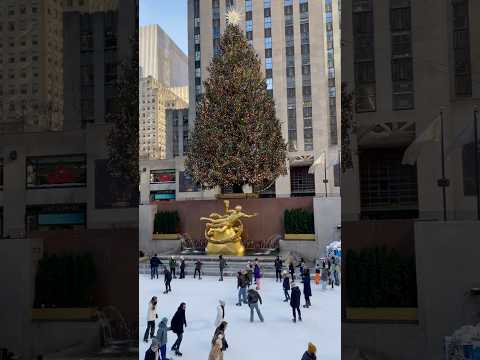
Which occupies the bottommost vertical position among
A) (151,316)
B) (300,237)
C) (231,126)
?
(151,316)

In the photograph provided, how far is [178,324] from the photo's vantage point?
7.32m

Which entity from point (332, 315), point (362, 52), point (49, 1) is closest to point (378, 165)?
point (362, 52)

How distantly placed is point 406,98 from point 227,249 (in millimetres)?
4904

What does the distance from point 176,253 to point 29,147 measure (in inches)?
151

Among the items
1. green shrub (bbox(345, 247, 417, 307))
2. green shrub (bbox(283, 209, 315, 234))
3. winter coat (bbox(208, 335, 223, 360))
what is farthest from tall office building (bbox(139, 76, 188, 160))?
green shrub (bbox(345, 247, 417, 307))

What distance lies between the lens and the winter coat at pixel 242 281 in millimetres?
7820

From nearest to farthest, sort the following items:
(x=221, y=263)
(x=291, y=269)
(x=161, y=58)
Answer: (x=291, y=269) → (x=221, y=263) → (x=161, y=58)

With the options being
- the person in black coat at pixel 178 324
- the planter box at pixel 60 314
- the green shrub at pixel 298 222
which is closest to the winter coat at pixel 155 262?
the planter box at pixel 60 314

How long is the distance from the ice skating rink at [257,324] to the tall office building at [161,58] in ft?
15.8

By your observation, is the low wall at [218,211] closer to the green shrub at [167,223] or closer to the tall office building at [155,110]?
the green shrub at [167,223]

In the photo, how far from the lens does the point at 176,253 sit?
986 centimetres

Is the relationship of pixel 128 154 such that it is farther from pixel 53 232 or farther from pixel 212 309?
pixel 212 309

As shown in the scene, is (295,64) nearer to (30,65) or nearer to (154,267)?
(154,267)

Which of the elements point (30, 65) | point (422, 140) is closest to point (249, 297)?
point (422, 140)
